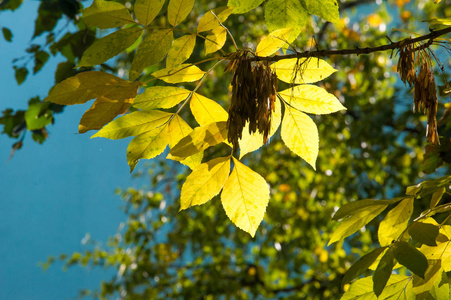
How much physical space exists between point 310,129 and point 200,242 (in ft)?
6.52

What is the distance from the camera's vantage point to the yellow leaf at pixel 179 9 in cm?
37

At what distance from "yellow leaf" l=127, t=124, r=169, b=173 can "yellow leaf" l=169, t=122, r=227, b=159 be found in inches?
1.2

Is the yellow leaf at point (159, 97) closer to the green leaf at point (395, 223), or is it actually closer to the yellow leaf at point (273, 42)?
the yellow leaf at point (273, 42)

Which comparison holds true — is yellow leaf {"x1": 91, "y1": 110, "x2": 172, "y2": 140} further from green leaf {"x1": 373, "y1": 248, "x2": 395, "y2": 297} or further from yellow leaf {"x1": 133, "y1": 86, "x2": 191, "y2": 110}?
green leaf {"x1": 373, "y1": 248, "x2": 395, "y2": 297}

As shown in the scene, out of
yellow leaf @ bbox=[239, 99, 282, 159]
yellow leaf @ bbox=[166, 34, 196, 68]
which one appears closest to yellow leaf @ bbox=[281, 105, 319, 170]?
yellow leaf @ bbox=[239, 99, 282, 159]

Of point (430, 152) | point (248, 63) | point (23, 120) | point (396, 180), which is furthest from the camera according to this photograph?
point (396, 180)

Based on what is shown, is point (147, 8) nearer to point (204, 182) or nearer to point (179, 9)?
point (179, 9)

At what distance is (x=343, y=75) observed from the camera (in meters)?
2.44

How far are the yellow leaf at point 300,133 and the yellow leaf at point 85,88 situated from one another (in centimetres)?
15

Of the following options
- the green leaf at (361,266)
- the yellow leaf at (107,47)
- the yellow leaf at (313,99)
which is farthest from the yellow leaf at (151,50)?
the green leaf at (361,266)

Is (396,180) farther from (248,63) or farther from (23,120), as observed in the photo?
(248,63)

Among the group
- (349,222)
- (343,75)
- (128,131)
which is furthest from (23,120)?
(343,75)

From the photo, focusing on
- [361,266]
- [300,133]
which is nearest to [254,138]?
[300,133]

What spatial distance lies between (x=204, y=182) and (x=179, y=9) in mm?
152
